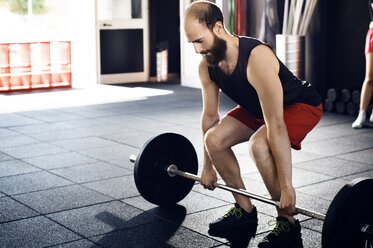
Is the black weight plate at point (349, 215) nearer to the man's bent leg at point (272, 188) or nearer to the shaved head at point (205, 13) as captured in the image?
the man's bent leg at point (272, 188)

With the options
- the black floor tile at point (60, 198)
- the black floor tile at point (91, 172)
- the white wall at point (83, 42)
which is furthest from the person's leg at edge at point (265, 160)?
the white wall at point (83, 42)

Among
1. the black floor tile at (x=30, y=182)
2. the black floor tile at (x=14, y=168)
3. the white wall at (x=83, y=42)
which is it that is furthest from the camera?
the white wall at (x=83, y=42)

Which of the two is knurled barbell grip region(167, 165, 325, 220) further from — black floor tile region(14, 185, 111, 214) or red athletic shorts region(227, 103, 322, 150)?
black floor tile region(14, 185, 111, 214)

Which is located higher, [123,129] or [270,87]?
[270,87]

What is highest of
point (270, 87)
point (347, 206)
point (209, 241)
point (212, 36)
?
point (212, 36)

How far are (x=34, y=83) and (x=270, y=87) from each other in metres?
5.51

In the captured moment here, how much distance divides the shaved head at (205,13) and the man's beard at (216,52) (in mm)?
60

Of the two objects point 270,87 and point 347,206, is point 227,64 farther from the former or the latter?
point 347,206

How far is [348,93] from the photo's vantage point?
5113 millimetres

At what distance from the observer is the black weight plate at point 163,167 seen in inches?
101

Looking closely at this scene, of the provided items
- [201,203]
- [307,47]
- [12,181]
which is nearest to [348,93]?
[307,47]

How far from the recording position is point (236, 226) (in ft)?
7.56

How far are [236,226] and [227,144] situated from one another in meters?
0.33

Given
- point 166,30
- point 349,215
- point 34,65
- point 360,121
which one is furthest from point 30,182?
point 166,30
